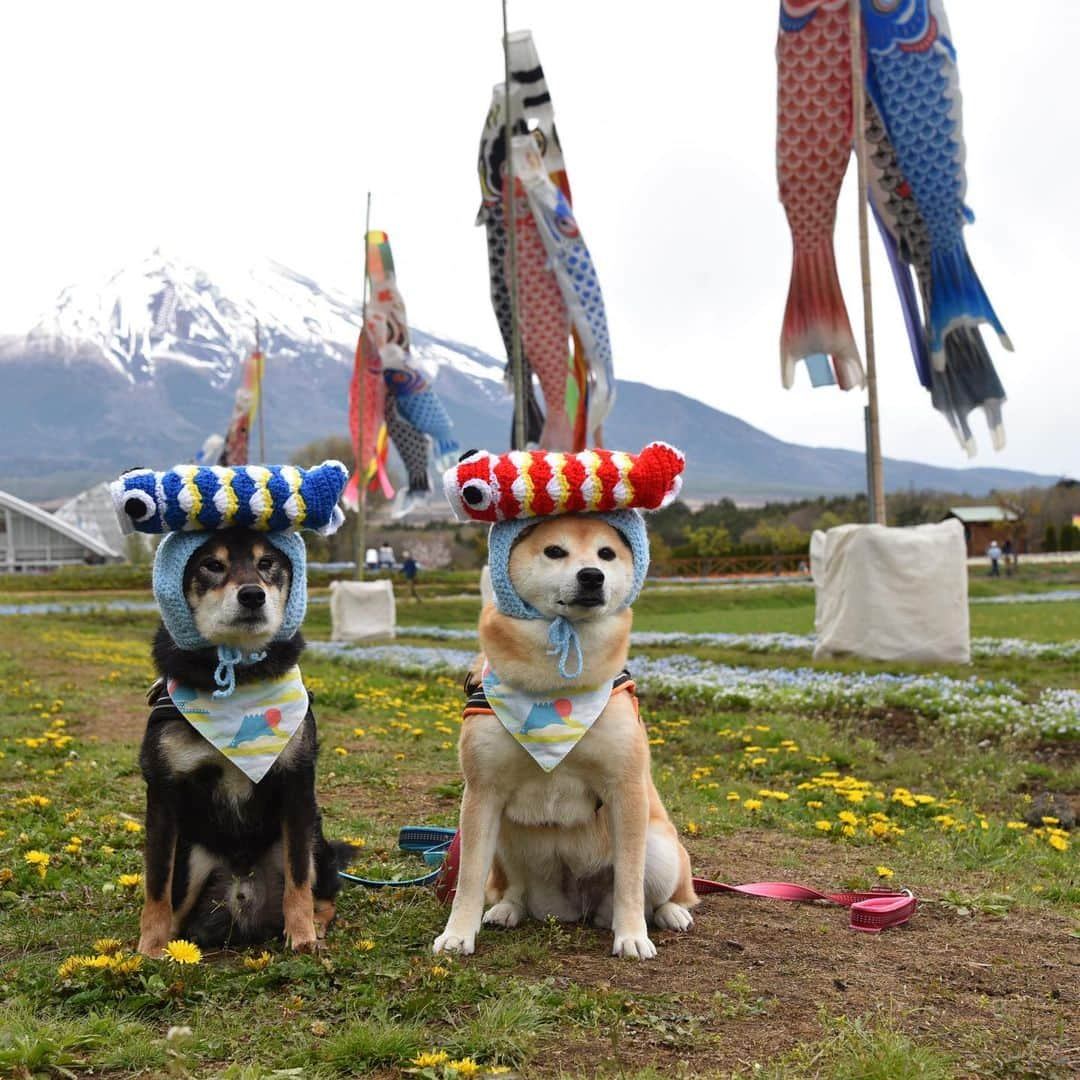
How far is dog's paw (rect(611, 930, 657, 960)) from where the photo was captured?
12.3 feet

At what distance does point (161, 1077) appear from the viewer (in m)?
2.79

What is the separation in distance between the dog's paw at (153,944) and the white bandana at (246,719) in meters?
0.60

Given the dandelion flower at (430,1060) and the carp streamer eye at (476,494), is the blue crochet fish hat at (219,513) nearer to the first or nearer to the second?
the carp streamer eye at (476,494)

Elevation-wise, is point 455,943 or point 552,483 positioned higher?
point 552,483

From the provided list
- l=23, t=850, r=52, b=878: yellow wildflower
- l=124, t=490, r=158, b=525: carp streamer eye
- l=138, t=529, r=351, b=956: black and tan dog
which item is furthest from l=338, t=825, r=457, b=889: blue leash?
l=124, t=490, r=158, b=525: carp streamer eye

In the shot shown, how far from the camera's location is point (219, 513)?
3.77 meters

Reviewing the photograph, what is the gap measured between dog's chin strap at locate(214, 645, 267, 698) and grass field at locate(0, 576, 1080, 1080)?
2.89 ft

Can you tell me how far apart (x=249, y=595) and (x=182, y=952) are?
1.14 metres

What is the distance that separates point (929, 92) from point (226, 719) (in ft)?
43.2

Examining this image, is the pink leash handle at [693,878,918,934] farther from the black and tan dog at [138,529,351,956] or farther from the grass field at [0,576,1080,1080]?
the black and tan dog at [138,529,351,956]

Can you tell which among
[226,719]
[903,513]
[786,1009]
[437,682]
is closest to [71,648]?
[437,682]

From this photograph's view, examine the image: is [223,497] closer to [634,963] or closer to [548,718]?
[548,718]

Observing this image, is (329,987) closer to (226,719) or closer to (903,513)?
(226,719)

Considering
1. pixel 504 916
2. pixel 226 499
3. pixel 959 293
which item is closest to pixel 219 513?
pixel 226 499
